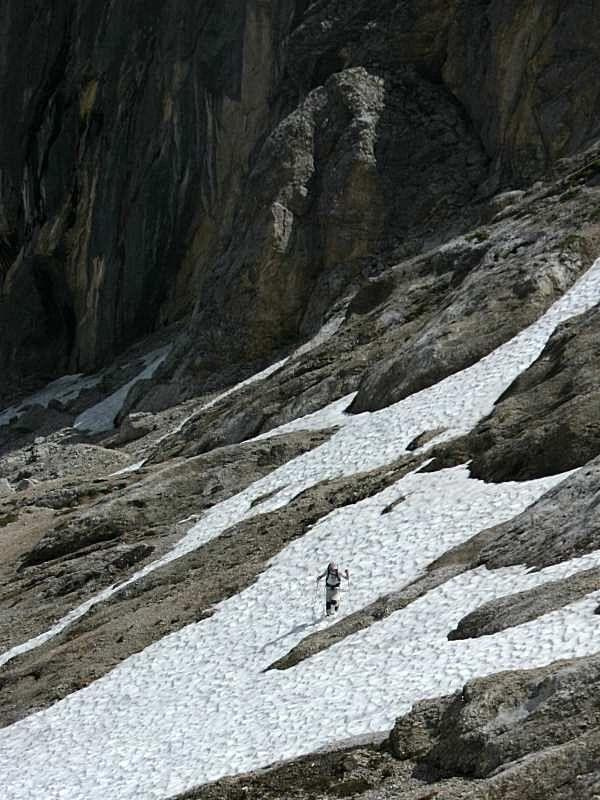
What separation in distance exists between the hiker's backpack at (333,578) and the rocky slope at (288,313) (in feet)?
2.31

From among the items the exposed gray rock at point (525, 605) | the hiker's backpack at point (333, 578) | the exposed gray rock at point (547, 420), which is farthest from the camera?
the exposed gray rock at point (547, 420)

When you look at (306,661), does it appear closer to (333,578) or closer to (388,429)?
(333,578)

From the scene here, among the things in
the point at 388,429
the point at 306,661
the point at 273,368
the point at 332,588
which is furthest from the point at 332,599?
the point at 273,368

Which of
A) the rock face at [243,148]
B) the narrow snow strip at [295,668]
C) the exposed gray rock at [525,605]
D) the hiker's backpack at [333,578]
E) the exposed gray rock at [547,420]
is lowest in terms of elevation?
the narrow snow strip at [295,668]

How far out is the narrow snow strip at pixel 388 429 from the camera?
3519cm

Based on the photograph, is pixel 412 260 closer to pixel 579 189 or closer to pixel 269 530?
pixel 579 189

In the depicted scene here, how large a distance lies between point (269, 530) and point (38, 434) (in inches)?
1515

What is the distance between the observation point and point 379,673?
21203 mm

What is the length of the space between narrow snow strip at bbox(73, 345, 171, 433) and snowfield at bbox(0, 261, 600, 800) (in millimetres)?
30352

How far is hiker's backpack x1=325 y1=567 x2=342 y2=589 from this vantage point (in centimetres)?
2573

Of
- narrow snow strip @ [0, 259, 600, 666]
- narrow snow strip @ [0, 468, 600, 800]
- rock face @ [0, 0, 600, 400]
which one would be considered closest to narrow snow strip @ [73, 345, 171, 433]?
rock face @ [0, 0, 600, 400]

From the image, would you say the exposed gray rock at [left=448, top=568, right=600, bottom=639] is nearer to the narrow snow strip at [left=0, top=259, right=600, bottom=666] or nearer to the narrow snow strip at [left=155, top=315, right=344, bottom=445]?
the narrow snow strip at [left=0, top=259, right=600, bottom=666]

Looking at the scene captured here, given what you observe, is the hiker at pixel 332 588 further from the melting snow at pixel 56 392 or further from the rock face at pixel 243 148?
the melting snow at pixel 56 392

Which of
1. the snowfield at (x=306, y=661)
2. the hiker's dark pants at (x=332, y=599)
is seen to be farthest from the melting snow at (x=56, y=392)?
the hiker's dark pants at (x=332, y=599)
